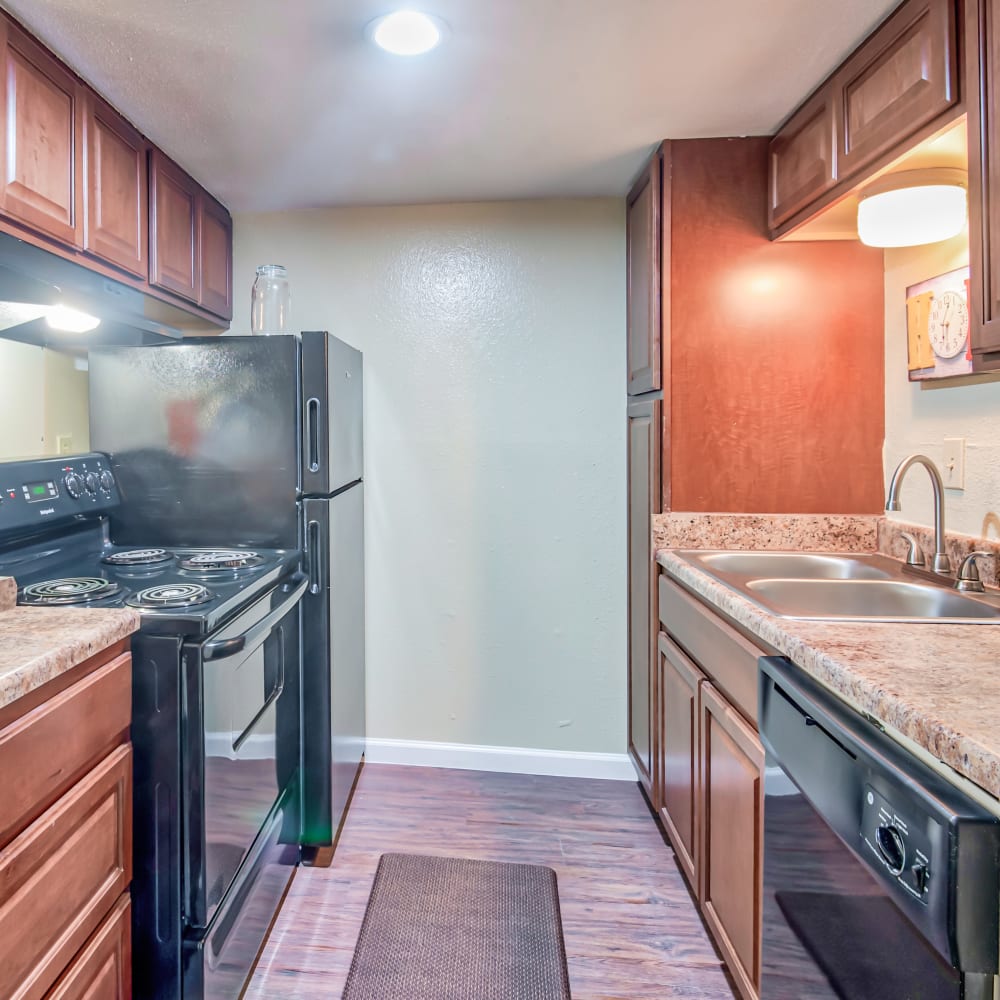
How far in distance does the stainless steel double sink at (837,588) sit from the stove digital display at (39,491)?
1714mm

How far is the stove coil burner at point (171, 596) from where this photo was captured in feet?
4.19

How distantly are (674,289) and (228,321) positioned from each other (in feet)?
5.43

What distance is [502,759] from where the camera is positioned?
245 cm

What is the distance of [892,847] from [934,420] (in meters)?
1.28

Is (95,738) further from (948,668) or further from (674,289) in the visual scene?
(674,289)

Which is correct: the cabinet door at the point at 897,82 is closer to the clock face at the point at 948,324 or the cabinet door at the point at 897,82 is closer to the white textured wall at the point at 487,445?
the clock face at the point at 948,324

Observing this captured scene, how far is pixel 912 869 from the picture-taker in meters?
0.74

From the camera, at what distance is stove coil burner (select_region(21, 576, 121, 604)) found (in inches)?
50.6

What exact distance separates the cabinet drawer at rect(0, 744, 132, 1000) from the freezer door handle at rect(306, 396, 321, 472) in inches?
37.0

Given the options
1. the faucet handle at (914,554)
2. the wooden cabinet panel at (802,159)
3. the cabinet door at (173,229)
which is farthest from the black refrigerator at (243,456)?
the faucet handle at (914,554)

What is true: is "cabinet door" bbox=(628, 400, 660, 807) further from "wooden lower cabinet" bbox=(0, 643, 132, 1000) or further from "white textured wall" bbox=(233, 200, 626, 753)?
"wooden lower cabinet" bbox=(0, 643, 132, 1000)

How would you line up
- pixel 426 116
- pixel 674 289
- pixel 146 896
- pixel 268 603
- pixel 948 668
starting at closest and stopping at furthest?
pixel 948 668
pixel 146 896
pixel 268 603
pixel 426 116
pixel 674 289

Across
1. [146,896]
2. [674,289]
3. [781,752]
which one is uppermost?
[674,289]

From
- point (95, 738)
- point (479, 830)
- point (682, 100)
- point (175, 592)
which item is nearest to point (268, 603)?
point (175, 592)
